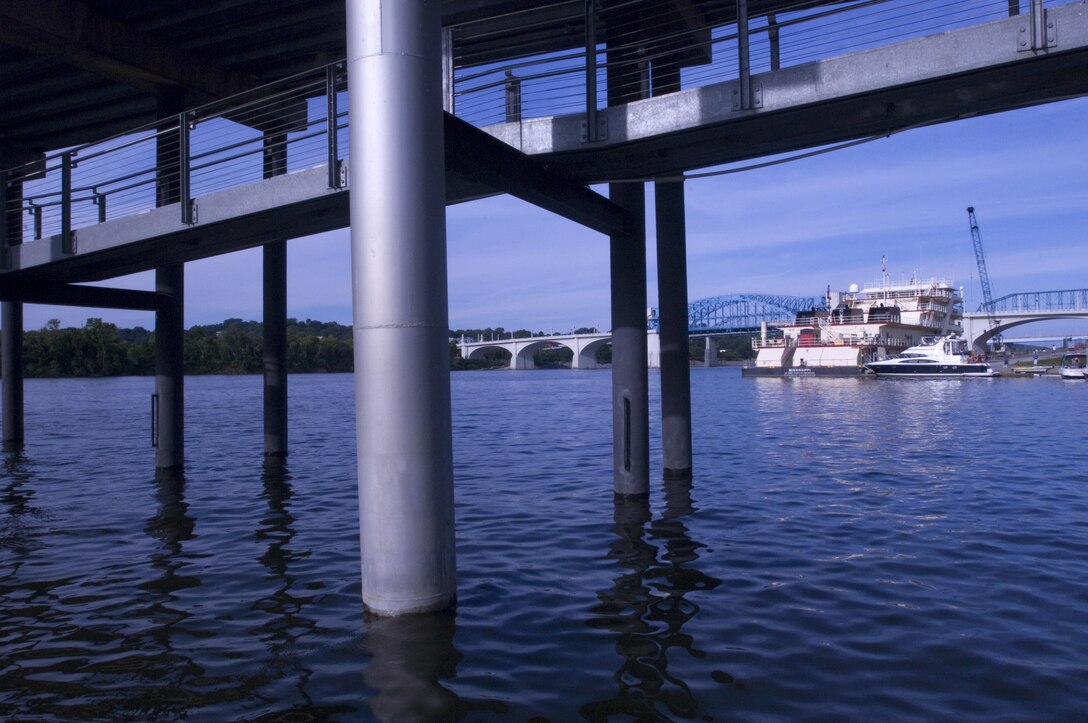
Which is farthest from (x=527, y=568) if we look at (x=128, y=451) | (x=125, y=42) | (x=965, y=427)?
(x=965, y=427)

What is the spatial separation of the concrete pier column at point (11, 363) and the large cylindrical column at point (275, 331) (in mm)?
7175

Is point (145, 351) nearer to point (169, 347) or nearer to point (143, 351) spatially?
point (143, 351)

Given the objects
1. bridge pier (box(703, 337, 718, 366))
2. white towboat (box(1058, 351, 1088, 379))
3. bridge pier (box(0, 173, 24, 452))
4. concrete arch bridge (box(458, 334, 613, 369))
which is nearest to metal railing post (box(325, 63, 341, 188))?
bridge pier (box(0, 173, 24, 452))

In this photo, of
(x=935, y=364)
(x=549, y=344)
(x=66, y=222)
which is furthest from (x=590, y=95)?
(x=549, y=344)

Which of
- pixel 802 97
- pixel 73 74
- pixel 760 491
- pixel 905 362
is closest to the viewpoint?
pixel 802 97

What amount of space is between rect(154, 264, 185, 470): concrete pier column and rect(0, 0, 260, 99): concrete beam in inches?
130

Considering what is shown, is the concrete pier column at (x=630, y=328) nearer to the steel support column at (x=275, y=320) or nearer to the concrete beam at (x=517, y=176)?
the concrete beam at (x=517, y=176)

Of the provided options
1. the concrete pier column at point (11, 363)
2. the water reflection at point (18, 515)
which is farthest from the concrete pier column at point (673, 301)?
the concrete pier column at point (11, 363)

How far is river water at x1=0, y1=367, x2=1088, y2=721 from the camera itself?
5.00 metres

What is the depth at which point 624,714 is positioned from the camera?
470cm

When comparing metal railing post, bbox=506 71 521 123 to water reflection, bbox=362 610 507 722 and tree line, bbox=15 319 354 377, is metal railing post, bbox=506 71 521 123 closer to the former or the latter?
water reflection, bbox=362 610 507 722

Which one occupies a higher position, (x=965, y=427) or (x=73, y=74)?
(x=73, y=74)

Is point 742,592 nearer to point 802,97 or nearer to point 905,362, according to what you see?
point 802,97

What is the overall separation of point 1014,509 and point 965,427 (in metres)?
14.7
